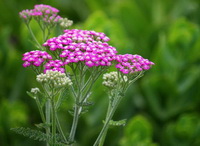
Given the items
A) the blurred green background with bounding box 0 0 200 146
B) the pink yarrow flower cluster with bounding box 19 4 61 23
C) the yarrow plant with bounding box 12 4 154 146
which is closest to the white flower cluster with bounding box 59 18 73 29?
the pink yarrow flower cluster with bounding box 19 4 61 23

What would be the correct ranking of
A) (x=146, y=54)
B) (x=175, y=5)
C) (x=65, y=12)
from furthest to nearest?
(x=65, y=12) < (x=175, y=5) < (x=146, y=54)

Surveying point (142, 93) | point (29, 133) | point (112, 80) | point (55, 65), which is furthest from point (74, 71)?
point (142, 93)

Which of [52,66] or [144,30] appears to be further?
[144,30]

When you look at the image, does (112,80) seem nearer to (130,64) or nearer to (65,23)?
(130,64)

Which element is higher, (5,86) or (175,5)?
(175,5)

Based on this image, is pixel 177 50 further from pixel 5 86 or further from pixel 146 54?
pixel 5 86

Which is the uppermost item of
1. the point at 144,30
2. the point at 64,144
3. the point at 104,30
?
the point at 144,30

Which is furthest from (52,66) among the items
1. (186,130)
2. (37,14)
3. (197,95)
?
(197,95)
